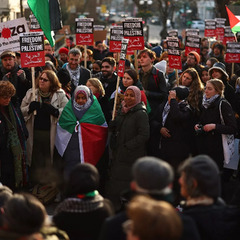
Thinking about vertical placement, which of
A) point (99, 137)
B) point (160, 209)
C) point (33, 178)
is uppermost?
point (160, 209)

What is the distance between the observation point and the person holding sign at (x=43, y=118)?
319 inches

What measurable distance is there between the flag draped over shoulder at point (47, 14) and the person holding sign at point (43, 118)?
2054mm

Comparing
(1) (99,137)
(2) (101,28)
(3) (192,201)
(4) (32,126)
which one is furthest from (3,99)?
(2) (101,28)

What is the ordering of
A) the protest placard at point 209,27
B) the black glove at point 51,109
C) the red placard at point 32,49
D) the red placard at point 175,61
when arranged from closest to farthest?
the black glove at point 51,109, the red placard at point 32,49, the red placard at point 175,61, the protest placard at point 209,27

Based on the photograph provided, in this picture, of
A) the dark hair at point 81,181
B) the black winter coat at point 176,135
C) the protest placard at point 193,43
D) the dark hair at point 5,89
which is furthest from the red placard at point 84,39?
the dark hair at point 81,181

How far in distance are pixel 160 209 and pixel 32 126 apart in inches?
206

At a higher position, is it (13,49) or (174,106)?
(13,49)

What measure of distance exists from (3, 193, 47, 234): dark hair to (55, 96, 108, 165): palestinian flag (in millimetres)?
4173

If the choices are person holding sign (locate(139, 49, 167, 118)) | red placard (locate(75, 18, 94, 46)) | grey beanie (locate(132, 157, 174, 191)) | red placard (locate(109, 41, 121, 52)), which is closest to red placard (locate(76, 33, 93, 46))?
red placard (locate(75, 18, 94, 46))

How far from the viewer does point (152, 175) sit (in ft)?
12.5

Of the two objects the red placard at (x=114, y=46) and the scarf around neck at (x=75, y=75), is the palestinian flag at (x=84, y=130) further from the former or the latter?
the red placard at (x=114, y=46)

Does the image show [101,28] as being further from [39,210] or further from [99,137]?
[39,210]

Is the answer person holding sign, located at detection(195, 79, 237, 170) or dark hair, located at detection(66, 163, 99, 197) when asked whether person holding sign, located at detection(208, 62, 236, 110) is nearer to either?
person holding sign, located at detection(195, 79, 237, 170)

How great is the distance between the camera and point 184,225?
3725 mm
